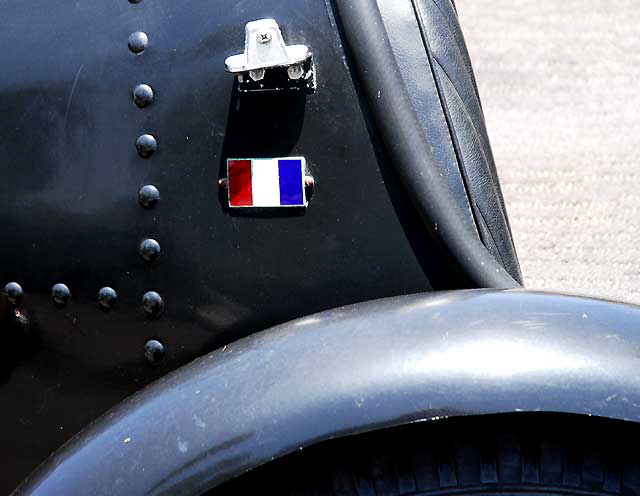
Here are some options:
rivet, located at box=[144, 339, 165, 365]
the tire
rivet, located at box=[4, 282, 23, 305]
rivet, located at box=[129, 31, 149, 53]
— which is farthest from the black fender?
rivet, located at box=[129, 31, 149, 53]

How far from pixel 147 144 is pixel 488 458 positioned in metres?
0.57

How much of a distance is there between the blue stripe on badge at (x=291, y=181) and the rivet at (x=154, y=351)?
26cm

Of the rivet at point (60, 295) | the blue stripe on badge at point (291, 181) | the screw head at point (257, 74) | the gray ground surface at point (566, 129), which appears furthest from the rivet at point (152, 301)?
the gray ground surface at point (566, 129)

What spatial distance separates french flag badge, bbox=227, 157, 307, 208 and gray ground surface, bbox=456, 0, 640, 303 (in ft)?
5.95

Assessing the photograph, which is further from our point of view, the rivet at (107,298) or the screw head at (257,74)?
the rivet at (107,298)

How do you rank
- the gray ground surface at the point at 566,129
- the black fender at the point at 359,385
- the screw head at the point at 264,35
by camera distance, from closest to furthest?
1. the black fender at the point at 359,385
2. the screw head at the point at 264,35
3. the gray ground surface at the point at 566,129

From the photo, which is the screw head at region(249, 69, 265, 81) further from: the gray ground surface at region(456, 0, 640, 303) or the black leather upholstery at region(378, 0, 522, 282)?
the gray ground surface at region(456, 0, 640, 303)

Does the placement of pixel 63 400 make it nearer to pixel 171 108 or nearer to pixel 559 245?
pixel 171 108

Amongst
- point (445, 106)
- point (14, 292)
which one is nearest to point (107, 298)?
point (14, 292)

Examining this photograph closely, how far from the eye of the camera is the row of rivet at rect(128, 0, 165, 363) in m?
1.26

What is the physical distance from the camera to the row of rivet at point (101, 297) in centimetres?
129

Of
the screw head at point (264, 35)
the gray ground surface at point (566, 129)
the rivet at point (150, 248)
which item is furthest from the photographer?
the gray ground surface at point (566, 129)

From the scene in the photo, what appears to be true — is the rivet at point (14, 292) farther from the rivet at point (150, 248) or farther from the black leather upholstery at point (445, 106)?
the black leather upholstery at point (445, 106)

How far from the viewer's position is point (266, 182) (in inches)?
49.1
